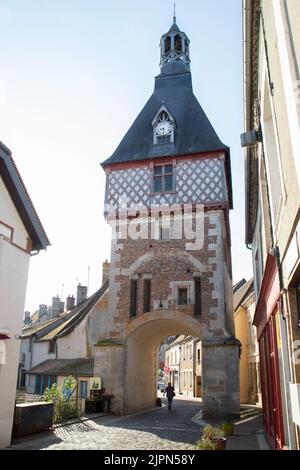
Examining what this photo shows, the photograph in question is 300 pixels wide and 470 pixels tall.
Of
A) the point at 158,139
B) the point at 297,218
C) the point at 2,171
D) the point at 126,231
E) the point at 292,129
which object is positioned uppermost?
the point at 158,139

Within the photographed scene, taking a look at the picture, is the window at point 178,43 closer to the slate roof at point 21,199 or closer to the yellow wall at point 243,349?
the yellow wall at point 243,349

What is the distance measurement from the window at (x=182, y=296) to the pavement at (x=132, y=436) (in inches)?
173

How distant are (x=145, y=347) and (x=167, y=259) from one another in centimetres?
479

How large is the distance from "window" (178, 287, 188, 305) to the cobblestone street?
444 centimetres

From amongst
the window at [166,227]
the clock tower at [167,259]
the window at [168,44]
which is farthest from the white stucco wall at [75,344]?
the window at [168,44]

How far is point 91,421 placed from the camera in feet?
41.7

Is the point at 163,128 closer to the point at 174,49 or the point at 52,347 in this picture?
the point at 174,49

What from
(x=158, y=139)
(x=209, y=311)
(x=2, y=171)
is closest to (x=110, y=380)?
(x=209, y=311)

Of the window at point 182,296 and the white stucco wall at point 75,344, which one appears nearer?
the window at point 182,296

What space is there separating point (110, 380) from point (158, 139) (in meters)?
11.1

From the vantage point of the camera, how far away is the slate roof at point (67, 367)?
20.0m

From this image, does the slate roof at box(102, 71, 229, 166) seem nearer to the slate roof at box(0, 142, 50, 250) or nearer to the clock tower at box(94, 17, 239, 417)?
the clock tower at box(94, 17, 239, 417)

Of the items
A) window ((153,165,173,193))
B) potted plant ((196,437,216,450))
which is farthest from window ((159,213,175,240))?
potted plant ((196,437,216,450))
